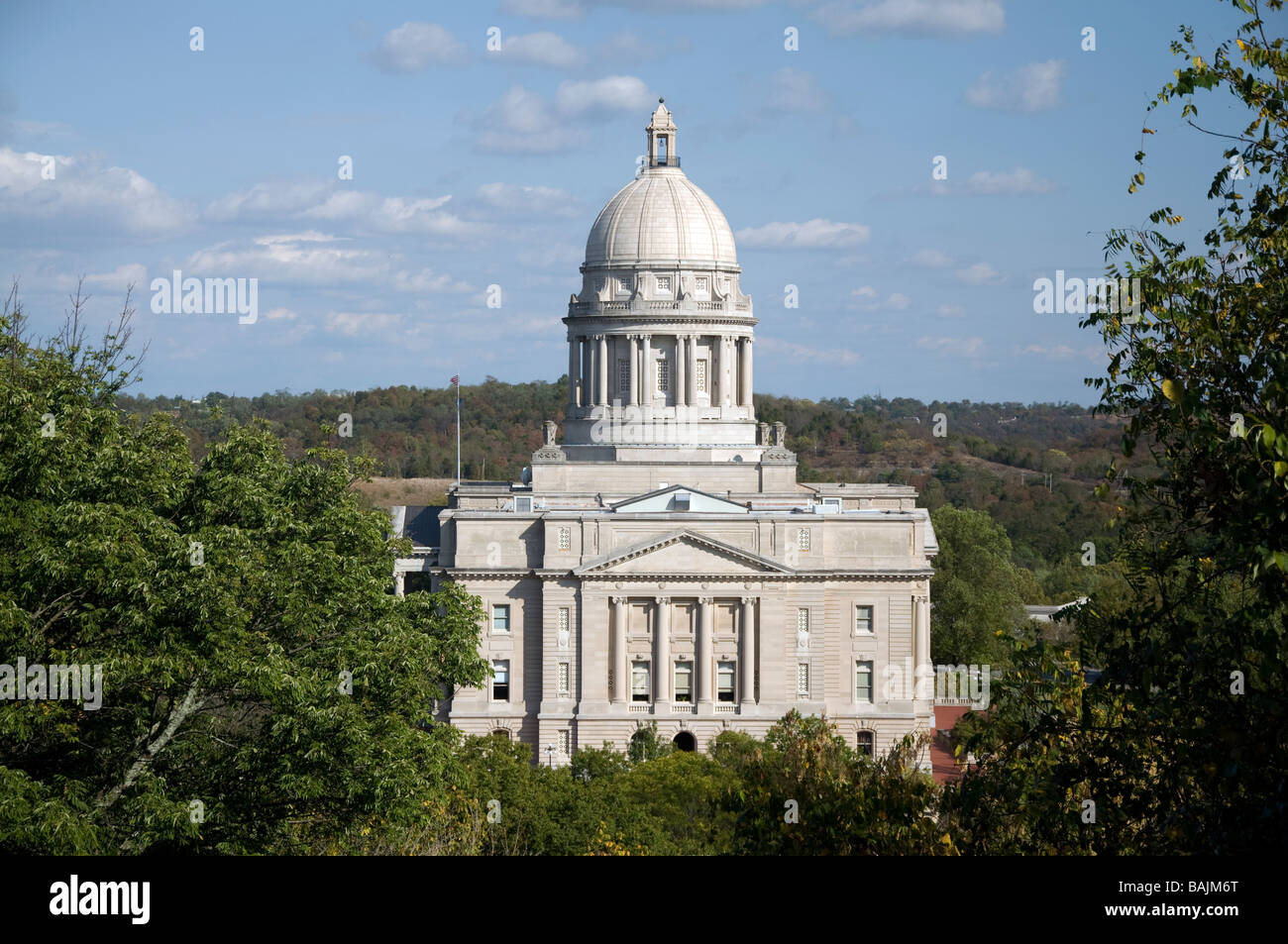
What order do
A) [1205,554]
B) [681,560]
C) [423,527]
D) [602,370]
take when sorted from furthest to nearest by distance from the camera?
[602,370] < [423,527] < [681,560] < [1205,554]

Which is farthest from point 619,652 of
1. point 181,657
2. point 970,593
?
point 181,657

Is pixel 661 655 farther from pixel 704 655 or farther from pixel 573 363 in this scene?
pixel 573 363

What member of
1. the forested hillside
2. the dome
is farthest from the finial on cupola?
the forested hillside

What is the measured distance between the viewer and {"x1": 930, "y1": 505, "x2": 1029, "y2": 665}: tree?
89.3m

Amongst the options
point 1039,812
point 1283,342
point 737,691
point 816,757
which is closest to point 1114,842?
point 1039,812

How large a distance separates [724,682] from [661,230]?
25.5 metres

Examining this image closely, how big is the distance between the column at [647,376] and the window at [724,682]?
61.1 ft

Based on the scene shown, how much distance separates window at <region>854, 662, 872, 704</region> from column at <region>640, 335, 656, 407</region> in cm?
2027

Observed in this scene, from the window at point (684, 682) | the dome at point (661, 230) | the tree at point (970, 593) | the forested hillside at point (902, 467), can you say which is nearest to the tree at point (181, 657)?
the window at point (684, 682)

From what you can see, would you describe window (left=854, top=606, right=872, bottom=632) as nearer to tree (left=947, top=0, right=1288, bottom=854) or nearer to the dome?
the dome

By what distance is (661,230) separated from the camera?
86.5m

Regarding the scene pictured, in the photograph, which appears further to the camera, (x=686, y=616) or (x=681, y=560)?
(x=686, y=616)

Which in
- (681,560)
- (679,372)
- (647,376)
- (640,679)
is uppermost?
(679,372)
